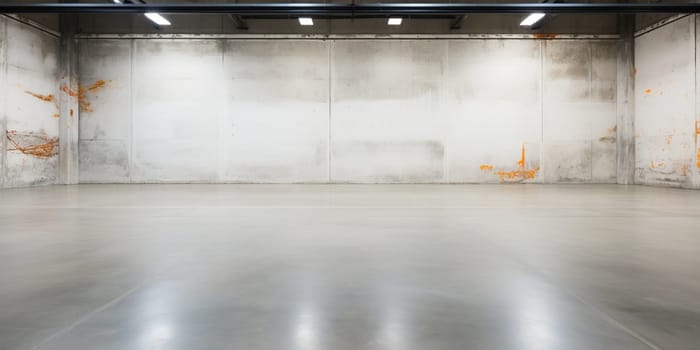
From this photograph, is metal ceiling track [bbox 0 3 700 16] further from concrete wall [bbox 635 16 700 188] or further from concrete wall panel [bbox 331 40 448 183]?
concrete wall panel [bbox 331 40 448 183]

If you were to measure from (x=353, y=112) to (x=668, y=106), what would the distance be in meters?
9.86

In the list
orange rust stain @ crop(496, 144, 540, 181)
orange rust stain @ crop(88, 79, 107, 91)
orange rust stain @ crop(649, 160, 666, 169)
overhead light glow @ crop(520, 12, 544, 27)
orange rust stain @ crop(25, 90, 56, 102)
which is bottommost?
orange rust stain @ crop(496, 144, 540, 181)

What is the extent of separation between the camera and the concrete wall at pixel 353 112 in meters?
13.7

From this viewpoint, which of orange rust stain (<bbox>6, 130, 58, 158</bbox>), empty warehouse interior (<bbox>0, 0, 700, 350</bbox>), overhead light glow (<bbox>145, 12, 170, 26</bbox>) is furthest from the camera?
overhead light glow (<bbox>145, 12, 170, 26</bbox>)

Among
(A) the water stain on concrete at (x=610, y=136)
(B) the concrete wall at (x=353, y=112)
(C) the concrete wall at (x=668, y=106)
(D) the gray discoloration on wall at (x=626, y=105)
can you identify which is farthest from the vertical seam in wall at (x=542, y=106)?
(C) the concrete wall at (x=668, y=106)

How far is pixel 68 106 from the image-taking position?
44.7 ft

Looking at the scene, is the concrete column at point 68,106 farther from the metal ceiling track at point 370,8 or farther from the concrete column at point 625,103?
the concrete column at point 625,103

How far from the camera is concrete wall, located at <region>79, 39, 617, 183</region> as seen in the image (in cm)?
1370

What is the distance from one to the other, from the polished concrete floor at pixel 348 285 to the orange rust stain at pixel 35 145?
9085 millimetres

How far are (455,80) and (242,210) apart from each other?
33.1 ft

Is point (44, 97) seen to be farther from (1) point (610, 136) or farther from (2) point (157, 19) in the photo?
(1) point (610, 136)

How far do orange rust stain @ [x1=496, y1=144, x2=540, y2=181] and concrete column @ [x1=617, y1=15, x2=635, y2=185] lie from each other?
296cm

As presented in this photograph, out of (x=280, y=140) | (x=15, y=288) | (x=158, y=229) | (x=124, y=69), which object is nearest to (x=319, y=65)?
(x=280, y=140)

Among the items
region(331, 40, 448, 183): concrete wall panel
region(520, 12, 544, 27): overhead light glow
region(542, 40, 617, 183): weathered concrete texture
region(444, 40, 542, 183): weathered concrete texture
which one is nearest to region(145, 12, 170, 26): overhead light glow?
region(331, 40, 448, 183): concrete wall panel
